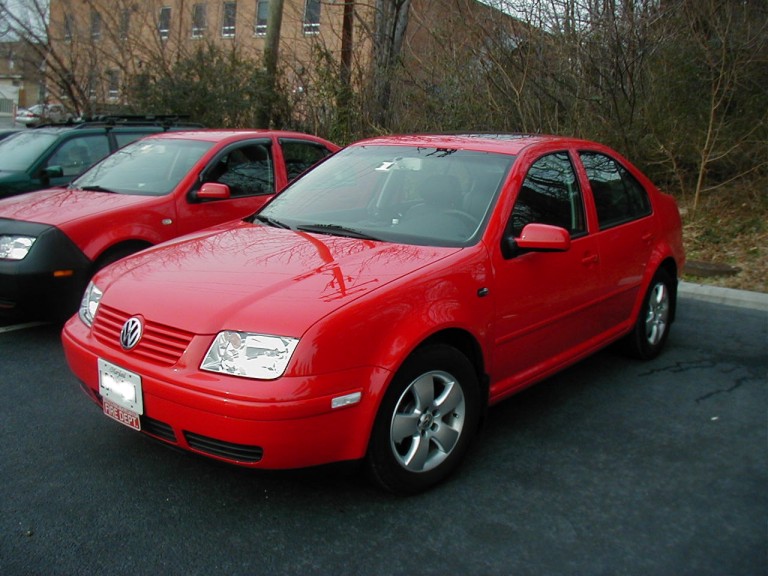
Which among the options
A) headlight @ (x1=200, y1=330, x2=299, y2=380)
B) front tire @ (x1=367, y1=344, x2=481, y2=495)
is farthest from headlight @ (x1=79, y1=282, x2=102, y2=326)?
front tire @ (x1=367, y1=344, x2=481, y2=495)

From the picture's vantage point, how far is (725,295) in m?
7.78

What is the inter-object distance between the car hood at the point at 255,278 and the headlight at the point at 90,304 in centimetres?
5

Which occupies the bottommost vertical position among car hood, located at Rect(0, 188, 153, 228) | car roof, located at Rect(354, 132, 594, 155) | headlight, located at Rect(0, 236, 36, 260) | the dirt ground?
the dirt ground

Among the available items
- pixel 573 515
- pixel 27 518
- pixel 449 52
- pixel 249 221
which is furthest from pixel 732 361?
pixel 449 52

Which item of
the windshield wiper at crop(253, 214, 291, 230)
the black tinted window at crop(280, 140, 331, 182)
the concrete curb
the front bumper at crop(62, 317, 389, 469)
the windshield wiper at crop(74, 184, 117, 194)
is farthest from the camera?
the concrete curb

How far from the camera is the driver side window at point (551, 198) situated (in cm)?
418

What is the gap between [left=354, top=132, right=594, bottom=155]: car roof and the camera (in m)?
4.46

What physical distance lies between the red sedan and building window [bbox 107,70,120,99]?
544 inches

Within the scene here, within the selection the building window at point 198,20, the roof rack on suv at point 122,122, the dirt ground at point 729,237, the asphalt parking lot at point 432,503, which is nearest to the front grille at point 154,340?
the asphalt parking lot at point 432,503

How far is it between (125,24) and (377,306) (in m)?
16.9

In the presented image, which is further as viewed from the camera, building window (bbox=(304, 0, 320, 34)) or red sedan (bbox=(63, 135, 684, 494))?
building window (bbox=(304, 0, 320, 34))

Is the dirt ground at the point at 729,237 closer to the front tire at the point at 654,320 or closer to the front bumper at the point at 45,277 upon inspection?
the front tire at the point at 654,320

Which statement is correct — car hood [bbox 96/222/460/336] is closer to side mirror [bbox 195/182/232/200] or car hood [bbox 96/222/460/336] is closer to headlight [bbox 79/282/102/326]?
headlight [bbox 79/282/102/326]

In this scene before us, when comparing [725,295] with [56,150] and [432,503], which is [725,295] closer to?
[432,503]
